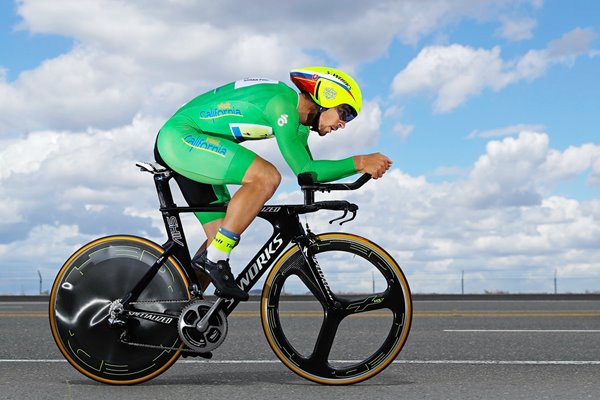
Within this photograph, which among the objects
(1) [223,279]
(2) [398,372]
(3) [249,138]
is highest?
(3) [249,138]

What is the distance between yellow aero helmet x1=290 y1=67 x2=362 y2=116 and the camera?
508 centimetres

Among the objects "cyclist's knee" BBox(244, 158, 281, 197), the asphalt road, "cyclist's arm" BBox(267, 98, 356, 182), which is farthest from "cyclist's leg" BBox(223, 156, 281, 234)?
the asphalt road

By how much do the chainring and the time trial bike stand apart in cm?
1

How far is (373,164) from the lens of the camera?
4969 millimetres

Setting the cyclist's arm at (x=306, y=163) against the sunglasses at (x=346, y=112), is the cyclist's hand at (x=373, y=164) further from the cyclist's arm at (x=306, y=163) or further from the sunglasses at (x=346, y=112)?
the sunglasses at (x=346, y=112)

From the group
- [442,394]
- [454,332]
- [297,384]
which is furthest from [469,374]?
[454,332]

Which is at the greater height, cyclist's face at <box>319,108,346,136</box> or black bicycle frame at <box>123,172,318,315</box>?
cyclist's face at <box>319,108,346,136</box>

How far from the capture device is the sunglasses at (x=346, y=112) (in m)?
5.13

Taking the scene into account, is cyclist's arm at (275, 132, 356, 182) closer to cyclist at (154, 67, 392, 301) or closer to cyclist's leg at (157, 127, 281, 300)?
cyclist at (154, 67, 392, 301)

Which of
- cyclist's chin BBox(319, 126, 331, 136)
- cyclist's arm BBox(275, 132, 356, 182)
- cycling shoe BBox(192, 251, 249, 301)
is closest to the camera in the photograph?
cyclist's arm BBox(275, 132, 356, 182)

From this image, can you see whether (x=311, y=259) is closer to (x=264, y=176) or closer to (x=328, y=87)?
(x=264, y=176)

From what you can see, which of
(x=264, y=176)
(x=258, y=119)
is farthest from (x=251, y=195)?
(x=258, y=119)

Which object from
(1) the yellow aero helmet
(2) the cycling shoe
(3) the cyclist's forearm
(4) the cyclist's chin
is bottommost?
(2) the cycling shoe

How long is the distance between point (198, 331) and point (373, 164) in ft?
5.03
